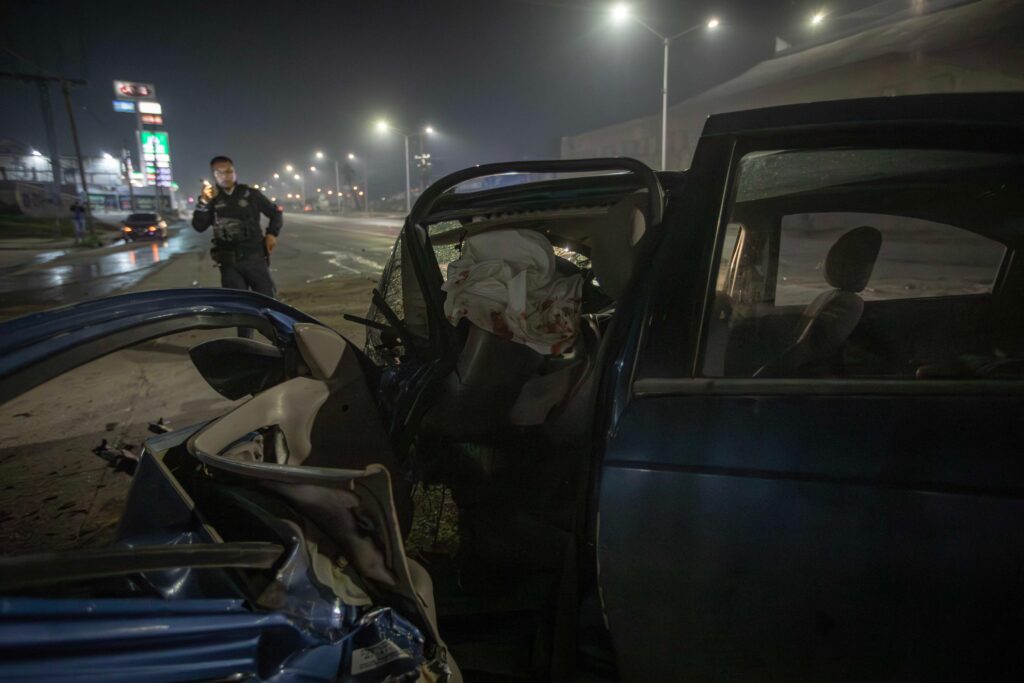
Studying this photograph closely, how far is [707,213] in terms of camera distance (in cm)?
132

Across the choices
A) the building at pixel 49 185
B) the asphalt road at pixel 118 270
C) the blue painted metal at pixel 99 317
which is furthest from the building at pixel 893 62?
the building at pixel 49 185

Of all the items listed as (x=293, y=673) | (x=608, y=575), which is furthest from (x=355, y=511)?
(x=608, y=575)

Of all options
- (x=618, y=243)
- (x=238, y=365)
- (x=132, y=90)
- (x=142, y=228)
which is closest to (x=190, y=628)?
(x=238, y=365)

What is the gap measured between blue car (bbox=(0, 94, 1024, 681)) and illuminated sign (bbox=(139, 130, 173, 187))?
86.0m

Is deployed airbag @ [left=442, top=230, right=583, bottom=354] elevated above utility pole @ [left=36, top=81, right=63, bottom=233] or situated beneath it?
situated beneath

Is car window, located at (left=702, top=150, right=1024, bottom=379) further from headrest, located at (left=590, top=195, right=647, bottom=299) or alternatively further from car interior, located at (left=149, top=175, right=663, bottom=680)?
car interior, located at (left=149, top=175, right=663, bottom=680)

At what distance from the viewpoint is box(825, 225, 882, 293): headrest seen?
203cm

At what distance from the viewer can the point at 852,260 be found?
6.66 feet

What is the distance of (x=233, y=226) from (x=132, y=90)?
9832 centimetres

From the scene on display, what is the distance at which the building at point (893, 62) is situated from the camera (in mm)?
22547

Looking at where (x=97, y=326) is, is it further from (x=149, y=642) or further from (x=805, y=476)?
(x=805, y=476)

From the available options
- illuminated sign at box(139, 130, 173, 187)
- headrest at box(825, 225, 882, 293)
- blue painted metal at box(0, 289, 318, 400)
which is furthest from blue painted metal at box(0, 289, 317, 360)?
illuminated sign at box(139, 130, 173, 187)

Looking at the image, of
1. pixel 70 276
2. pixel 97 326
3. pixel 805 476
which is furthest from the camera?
pixel 70 276

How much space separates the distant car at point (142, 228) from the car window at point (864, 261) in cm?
3472
